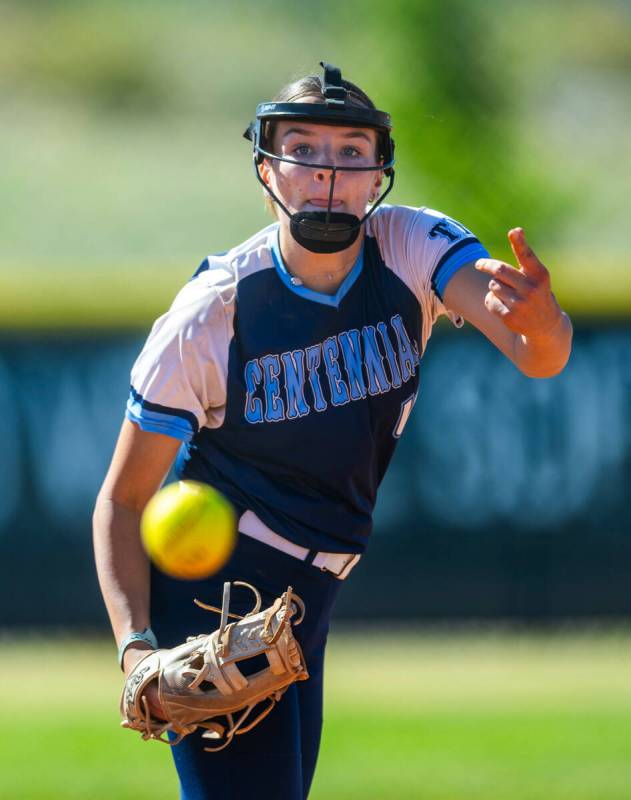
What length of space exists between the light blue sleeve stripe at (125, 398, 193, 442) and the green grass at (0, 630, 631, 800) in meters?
2.75

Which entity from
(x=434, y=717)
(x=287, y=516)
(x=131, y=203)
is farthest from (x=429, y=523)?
(x=131, y=203)

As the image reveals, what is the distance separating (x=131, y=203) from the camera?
2198cm

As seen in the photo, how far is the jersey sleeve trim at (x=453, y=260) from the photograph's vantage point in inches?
142

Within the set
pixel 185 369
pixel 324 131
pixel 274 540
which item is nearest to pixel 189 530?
pixel 274 540

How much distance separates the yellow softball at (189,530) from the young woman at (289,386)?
33mm

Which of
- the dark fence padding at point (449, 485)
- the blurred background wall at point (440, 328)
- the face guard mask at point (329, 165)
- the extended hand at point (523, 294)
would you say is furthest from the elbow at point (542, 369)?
the dark fence padding at point (449, 485)

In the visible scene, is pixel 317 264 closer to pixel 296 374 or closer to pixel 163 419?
pixel 296 374

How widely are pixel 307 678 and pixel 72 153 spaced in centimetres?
2233

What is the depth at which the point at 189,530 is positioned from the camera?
3.53 meters

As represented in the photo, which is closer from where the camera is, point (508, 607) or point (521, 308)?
point (521, 308)

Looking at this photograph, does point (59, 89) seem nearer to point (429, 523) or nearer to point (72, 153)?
point (72, 153)

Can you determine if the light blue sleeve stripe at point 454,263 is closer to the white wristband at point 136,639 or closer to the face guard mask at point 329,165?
the face guard mask at point 329,165

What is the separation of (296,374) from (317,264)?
28 centimetres

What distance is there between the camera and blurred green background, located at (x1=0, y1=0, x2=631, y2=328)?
13.1 m
